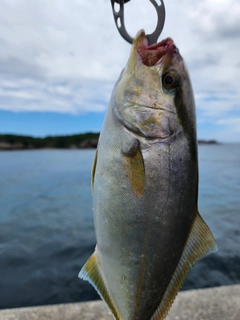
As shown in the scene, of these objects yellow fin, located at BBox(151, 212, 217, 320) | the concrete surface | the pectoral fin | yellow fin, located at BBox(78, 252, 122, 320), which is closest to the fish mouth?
the pectoral fin

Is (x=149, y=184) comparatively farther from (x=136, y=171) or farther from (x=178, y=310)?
(x=178, y=310)

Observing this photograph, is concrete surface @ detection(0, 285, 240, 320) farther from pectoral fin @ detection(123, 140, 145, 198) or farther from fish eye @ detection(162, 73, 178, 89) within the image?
fish eye @ detection(162, 73, 178, 89)

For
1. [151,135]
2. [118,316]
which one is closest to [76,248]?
[118,316]

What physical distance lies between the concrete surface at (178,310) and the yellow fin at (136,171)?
2297mm

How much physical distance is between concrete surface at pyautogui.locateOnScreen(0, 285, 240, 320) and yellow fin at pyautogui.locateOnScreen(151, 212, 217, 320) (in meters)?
1.62

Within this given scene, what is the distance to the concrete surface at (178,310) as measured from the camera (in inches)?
140

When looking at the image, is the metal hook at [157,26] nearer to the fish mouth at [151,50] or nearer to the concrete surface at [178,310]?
the fish mouth at [151,50]

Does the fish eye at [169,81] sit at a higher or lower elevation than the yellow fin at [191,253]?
higher

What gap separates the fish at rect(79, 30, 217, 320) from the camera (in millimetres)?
1884

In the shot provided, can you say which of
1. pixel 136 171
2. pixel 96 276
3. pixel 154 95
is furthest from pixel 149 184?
pixel 96 276

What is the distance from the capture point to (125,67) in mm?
2068

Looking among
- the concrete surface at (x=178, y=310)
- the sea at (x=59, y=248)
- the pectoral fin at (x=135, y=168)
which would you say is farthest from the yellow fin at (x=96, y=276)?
the sea at (x=59, y=248)

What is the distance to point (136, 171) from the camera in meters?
1.87

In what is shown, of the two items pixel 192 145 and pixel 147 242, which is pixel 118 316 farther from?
pixel 192 145
